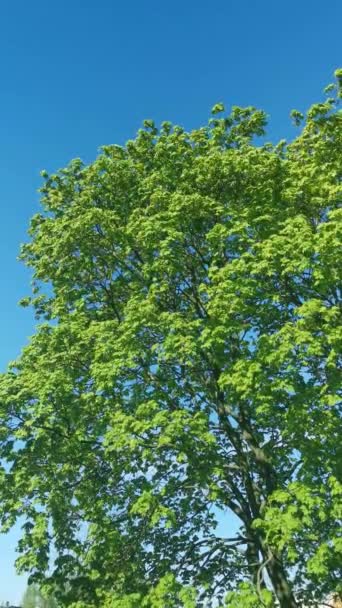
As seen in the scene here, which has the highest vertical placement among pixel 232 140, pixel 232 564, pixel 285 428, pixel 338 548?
pixel 232 140

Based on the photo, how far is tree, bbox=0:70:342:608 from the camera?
13211 millimetres

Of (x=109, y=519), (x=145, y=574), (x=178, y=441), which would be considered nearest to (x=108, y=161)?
(x=178, y=441)

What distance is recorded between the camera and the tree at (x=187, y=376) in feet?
43.3

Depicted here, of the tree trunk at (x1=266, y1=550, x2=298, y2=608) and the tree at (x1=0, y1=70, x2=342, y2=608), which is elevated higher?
the tree at (x1=0, y1=70, x2=342, y2=608)

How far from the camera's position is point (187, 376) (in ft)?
56.9

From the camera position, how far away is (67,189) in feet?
66.4

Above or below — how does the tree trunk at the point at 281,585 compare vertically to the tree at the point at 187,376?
below

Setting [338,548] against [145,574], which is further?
[145,574]

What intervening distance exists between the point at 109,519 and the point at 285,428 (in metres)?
5.41

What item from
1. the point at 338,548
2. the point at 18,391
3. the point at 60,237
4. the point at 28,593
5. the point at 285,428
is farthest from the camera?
the point at 28,593

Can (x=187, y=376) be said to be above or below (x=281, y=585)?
above

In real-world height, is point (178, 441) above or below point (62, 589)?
above

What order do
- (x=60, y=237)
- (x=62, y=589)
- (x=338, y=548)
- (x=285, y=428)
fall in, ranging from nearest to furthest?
(x=338, y=548), (x=285, y=428), (x=62, y=589), (x=60, y=237)

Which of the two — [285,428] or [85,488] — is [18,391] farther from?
[285,428]
